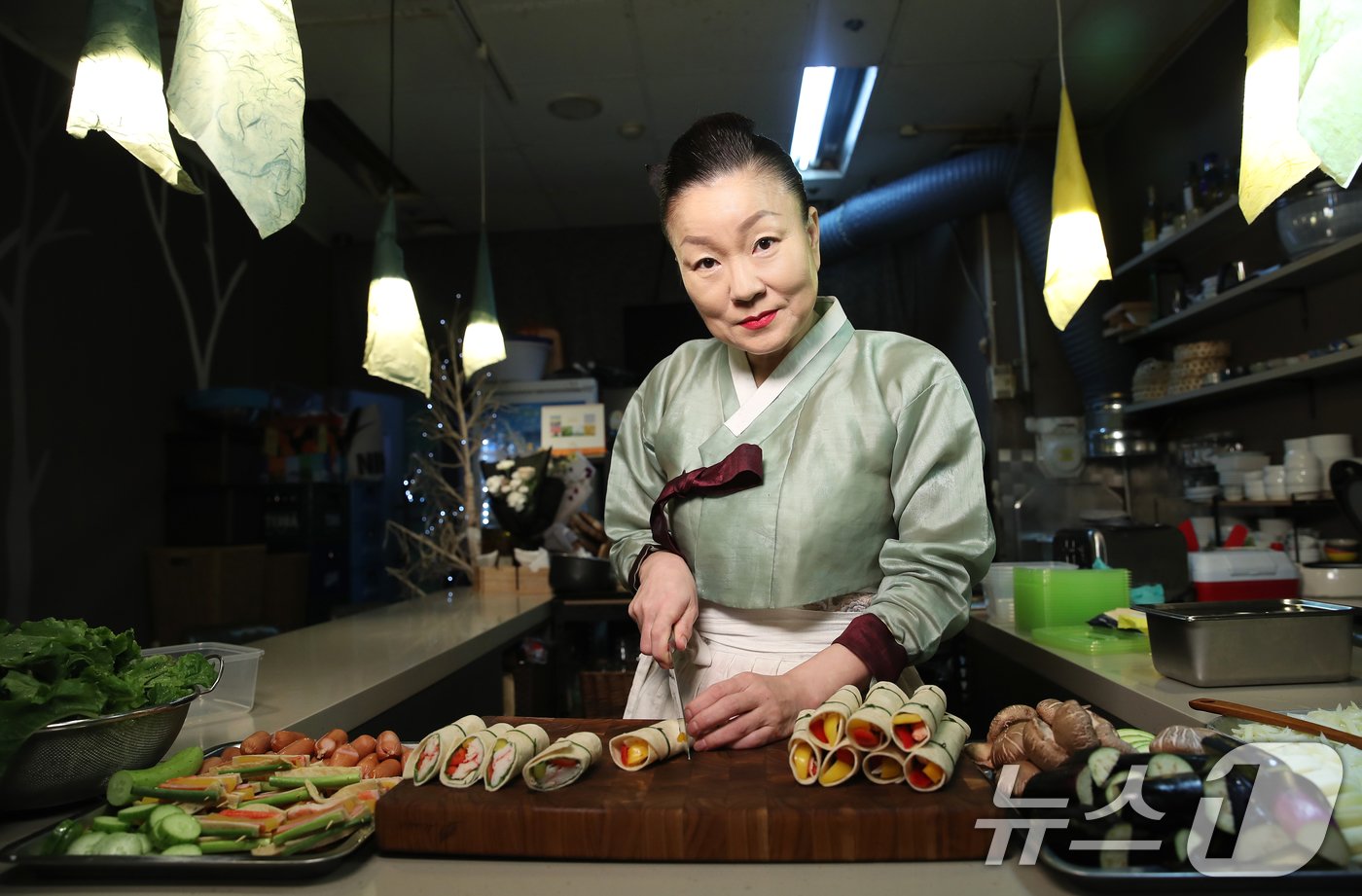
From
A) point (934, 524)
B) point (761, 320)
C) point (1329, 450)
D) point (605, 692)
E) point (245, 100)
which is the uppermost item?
point (245, 100)

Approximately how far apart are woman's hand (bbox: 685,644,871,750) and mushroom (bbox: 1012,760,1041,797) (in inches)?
8.0

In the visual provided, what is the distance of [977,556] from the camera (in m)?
1.04

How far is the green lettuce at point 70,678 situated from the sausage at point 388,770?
0.28 metres

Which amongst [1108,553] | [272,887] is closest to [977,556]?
[272,887]

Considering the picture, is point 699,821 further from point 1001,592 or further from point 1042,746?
point 1001,592

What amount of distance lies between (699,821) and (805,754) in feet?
0.44

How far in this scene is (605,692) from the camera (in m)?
2.84

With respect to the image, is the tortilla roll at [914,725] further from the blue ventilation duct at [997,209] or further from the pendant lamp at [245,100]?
the blue ventilation duct at [997,209]

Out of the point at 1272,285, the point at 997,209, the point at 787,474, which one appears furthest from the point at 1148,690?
the point at 997,209

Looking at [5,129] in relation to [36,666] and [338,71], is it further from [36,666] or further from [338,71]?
[36,666]

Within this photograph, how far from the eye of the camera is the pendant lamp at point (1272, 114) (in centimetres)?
126

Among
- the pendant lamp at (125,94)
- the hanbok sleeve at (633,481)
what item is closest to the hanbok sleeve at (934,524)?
the hanbok sleeve at (633,481)

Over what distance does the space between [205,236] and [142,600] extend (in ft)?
6.53

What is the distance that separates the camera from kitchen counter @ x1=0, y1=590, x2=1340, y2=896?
699mm
